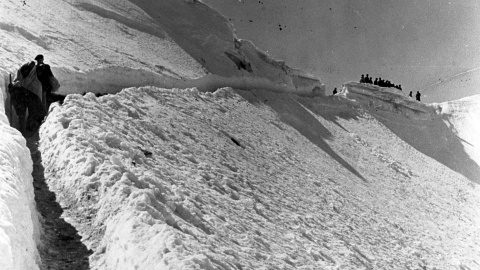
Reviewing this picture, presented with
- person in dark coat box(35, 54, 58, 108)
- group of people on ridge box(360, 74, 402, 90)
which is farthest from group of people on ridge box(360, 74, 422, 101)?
person in dark coat box(35, 54, 58, 108)

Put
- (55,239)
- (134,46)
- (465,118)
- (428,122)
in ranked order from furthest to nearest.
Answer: (465,118), (428,122), (134,46), (55,239)

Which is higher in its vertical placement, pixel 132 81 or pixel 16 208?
pixel 132 81

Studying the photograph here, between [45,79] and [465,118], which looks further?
[465,118]

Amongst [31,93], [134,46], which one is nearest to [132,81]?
[134,46]

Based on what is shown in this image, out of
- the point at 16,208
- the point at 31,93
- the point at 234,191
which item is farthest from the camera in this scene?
the point at 234,191

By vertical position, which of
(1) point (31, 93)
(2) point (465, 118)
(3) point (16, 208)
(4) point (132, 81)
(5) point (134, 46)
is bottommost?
(3) point (16, 208)

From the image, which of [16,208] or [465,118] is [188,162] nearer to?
[16,208]

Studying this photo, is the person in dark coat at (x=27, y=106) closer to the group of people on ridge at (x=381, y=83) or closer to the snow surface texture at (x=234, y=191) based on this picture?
the snow surface texture at (x=234, y=191)
